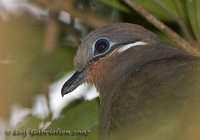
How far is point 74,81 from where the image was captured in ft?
10.6

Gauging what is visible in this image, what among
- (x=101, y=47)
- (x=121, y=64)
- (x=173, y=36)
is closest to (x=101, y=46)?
(x=101, y=47)

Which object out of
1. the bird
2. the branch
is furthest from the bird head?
the branch

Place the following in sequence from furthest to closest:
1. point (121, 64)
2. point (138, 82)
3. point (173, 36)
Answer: point (121, 64)
point (173, 36)
point (138, 82)

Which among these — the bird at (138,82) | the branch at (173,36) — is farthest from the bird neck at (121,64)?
the branch at (173,36)

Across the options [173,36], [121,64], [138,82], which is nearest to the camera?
[138,82]

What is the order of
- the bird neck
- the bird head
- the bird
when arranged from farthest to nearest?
the bird head < the bird neck < the bird

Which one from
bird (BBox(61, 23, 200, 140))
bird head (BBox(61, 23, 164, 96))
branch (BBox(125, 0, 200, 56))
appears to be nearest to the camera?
bird (BBox(61, 23, 200, 140))

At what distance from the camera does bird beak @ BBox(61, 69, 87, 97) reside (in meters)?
3.21

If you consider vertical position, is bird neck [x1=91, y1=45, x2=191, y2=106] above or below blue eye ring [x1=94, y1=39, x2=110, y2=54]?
below

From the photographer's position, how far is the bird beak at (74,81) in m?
3.21

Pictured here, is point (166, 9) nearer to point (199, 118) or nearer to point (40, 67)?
point (40, 67)

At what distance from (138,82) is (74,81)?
75cm

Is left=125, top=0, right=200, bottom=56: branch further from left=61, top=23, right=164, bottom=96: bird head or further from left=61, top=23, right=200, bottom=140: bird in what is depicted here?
left=61, top=23, right=164, bottom=96: bird head

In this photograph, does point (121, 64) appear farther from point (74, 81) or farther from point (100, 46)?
point (74, 81)
